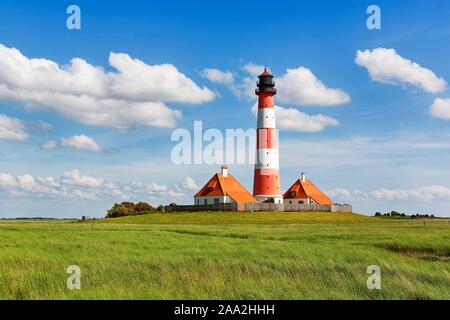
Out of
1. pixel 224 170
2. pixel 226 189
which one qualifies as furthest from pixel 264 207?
pixel 224 170

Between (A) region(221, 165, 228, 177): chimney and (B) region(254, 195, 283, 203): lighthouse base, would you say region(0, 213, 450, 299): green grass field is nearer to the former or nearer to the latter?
(B) region(254, 195, 283, 203): lighthouse base

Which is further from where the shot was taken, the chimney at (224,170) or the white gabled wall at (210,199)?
the chimney at (224,170)

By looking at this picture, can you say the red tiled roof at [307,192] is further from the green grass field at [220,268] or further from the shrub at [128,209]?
the green grass field at [220,268]

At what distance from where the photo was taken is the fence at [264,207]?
8075 centimetres

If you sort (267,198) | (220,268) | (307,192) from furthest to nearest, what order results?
(307,192)
(267,198)
(220,268)

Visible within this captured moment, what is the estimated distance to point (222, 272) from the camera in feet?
65.9

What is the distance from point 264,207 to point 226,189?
1000cm

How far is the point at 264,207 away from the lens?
81.0m

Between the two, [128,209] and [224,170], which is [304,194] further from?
[128,209]

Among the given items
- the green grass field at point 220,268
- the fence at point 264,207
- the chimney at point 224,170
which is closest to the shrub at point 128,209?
the fence at point 264,207

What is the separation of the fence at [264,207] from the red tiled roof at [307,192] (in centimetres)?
568

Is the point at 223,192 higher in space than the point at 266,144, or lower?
lower

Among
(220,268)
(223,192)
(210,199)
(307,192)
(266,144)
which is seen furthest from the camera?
(307,192)

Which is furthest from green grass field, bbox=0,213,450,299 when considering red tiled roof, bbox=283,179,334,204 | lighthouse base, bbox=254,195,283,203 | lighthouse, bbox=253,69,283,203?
red tiled roof, bbox=283,179,334,204
